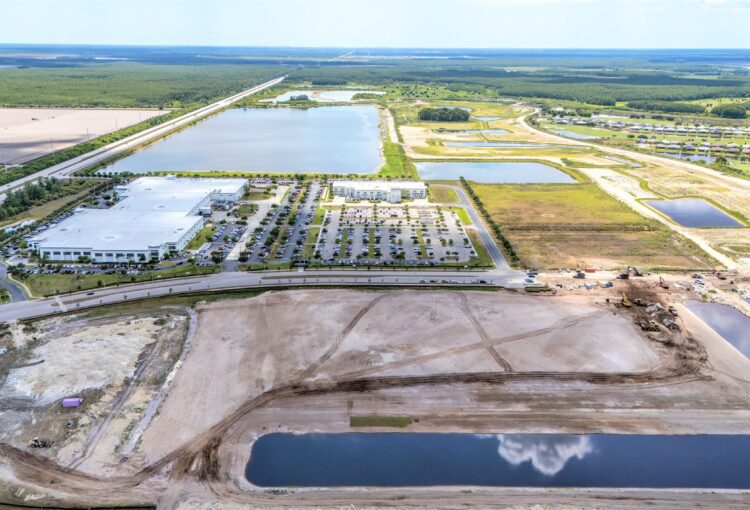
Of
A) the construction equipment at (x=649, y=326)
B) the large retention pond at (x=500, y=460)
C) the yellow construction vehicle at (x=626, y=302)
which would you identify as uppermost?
the yellow construction vehicle at (x=626, y=302)

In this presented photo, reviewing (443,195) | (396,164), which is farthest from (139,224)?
(396,164)

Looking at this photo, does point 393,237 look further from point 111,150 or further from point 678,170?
point 111,150

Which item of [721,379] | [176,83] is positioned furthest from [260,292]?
[176,83]

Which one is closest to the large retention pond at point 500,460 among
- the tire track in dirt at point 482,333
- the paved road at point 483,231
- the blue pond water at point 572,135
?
the tire track in dirt at point 482,333

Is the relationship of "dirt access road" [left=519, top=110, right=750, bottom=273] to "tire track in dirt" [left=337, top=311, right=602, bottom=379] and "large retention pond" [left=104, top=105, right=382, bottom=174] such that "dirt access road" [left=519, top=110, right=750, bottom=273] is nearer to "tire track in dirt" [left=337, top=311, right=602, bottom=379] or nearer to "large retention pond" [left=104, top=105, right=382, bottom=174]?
"tire track in dirt" [left=337, top=311, right=602, bottom=379]

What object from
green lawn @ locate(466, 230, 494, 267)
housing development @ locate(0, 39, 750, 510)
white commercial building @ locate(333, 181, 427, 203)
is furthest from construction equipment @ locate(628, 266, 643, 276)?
white commercial building @ locate(333, 181, 427, 203)

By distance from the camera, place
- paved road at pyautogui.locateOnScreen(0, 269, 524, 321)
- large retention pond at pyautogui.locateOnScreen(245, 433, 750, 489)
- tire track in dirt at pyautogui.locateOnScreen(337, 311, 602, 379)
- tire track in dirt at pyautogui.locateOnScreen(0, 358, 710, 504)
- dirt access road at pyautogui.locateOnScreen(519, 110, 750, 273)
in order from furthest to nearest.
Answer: dirt access road at pyautogui.locateOnScreen(519, 110, 750, 273) → paved road at pyautogui.locateOnScreen(0, 269, 524, 321) → tire track in dirt at pyautogui.locateOnScreen(337, 311, 602, 379) → large retention pond at pyautogui.locateOnScreen(245, 433, 750, 489) → tire track in dirt at pyautogui.locateOnScreen(0, 358, 710, 504)

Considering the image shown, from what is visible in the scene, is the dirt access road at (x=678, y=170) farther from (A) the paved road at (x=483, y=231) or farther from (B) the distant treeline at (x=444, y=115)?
(B) the distant treeline at (x=444, y=115)
